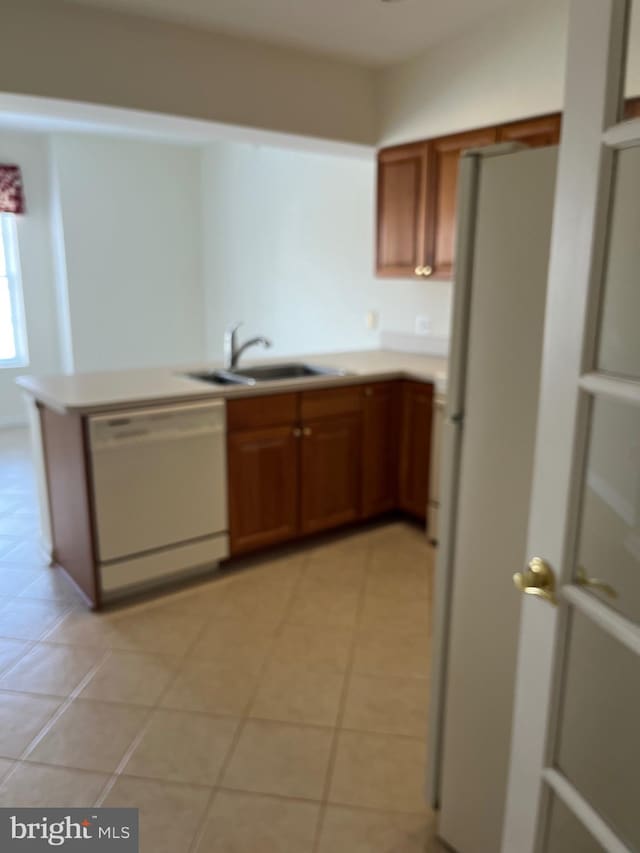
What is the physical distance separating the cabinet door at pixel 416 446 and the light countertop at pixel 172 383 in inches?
3.8

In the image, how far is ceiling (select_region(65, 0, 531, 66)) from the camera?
9.52 ft

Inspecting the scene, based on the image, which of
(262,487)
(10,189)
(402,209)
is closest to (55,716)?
(262,487)

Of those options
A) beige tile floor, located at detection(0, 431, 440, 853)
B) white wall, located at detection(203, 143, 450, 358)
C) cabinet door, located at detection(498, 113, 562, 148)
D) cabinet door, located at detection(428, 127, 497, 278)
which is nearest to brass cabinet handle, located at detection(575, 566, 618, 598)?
beige tile floor, located at detection(0, 431, 440, 853)

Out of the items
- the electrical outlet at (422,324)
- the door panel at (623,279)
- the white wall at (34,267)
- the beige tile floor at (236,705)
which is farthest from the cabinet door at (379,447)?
the white wall at (34,267)

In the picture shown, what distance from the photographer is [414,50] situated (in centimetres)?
353

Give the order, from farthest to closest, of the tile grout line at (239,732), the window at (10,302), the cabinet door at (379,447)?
1. the window at (10,302)
2. the cabinet door at (379,447)
3. the tile grout line at (239,732)

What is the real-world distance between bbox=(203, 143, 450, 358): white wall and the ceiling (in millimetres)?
905

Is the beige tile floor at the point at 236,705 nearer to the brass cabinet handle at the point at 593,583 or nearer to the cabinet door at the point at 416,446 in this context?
the cabinet door at the point at 416,446

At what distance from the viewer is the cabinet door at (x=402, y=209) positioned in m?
3.61

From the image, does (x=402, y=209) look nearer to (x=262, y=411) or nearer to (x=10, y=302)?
(x=262, y=411)

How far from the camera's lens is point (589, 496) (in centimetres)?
97

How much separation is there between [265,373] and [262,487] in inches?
30.0

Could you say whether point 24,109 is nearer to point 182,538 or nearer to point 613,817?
point 182,538

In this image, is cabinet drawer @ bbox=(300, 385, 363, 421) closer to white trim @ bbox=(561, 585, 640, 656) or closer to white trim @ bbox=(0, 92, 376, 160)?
white trim @ bbox=(0, 92, 376, 160)
